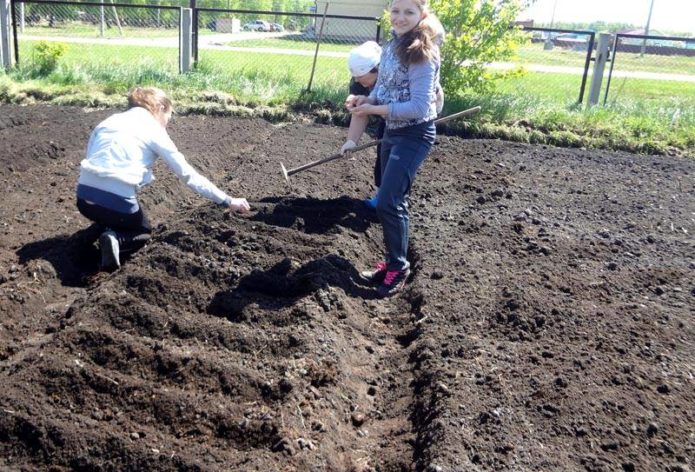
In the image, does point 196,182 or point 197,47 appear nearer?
point 196,182

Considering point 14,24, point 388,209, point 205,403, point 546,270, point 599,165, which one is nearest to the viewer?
point 205,403

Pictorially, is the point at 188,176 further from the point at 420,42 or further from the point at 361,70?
the point at 420,42

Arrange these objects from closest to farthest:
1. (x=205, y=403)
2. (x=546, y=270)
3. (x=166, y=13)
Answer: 1. (x=205, y=403)
2. (x=546, y=270)
3. (x=166, y=13)

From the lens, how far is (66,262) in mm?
5059

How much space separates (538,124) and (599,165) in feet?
5.95

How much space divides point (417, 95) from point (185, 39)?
9.26m

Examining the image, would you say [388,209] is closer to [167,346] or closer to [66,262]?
[167,346]

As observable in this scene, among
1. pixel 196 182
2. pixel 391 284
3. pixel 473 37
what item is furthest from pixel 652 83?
pixel 196 182

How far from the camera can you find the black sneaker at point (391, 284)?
492 centimetres

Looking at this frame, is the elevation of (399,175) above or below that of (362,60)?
below

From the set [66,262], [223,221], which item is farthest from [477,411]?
[66,262]

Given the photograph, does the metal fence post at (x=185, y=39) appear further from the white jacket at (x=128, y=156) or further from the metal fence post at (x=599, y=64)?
the white jacket at (x=128, y=156)

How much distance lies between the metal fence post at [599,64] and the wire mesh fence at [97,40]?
7.21m

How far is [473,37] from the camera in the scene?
10789mm
